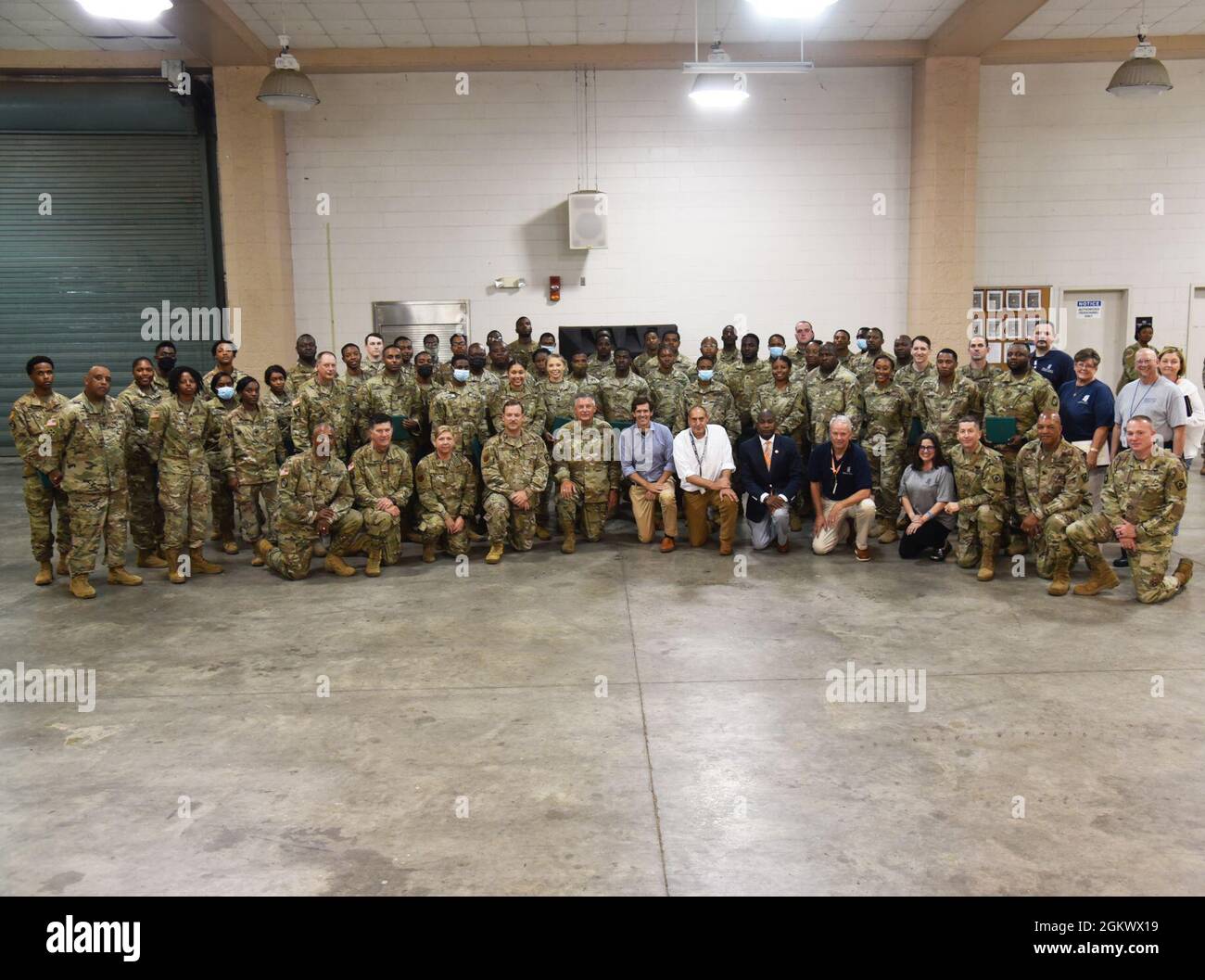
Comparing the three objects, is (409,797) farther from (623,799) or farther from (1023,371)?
(1023,371)

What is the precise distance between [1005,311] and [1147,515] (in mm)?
6679

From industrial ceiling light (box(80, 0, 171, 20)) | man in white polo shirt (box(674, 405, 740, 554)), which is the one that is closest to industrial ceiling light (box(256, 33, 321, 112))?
industrial ceiling light (box(80, 0, 171, 20))

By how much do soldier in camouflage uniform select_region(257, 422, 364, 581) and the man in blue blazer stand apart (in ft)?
10.2

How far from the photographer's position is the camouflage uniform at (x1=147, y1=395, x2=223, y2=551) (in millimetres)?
6965

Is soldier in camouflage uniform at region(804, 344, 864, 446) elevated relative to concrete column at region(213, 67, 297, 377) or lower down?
lower down

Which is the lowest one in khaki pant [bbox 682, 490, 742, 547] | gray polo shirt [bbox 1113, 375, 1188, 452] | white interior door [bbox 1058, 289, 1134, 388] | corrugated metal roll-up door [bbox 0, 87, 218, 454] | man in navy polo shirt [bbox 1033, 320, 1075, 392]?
khaki pant [bbox 682, 490, 742, 547]

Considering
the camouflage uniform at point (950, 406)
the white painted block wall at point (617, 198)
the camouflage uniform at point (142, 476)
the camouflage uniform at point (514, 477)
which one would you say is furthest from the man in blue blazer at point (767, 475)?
the camouflage uniform at point (142, 476)

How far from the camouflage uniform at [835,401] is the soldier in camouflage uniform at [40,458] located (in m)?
5.86

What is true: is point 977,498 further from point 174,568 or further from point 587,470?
point 174,568

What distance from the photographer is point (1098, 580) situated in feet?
20.6

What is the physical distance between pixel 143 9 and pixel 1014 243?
1002 centimetres

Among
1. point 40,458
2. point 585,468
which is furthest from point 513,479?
point 40,458

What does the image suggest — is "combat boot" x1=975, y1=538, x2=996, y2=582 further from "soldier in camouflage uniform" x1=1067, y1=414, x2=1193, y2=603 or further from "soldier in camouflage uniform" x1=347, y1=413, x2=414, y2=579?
"soldier in camouflage uniform" x1=347, y1=413, x2=414, y2=579
